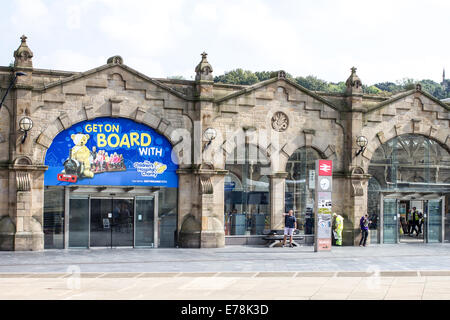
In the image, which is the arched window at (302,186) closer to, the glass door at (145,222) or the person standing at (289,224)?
the person standing at (289,224)

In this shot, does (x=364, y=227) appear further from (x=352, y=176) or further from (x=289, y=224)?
(x=289, y=224)

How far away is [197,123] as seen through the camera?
1148 inches

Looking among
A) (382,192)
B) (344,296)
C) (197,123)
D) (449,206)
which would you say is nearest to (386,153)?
(382,192)

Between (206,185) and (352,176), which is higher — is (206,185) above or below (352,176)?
below

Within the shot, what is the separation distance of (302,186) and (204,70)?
676 cm

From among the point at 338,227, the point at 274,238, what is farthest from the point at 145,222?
the point at 338,227

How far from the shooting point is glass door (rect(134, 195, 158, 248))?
29.0m

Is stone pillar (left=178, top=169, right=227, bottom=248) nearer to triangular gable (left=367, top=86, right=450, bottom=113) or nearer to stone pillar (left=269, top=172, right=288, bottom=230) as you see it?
stone pillar (left=269, top=172, right=288, bottom=230)

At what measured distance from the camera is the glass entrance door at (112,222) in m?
28.4

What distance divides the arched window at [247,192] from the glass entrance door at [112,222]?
4043 mm

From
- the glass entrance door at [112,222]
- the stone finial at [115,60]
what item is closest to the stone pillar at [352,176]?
the glass entrance door at [112,222]

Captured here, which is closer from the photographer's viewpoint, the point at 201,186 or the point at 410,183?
the point at 201,186

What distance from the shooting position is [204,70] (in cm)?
2908

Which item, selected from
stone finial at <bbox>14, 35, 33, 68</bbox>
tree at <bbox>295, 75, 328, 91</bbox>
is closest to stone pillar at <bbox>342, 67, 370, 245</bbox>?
stone finial at <bbox>14, 35, 33, 68</bbox>
